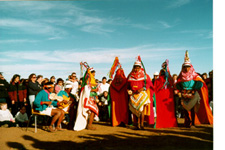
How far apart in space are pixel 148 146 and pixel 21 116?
4.43 metres

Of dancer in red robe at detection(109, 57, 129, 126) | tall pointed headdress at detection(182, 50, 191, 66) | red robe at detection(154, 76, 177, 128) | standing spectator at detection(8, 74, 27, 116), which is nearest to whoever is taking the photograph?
tall pointed headdress at detection(182, 50, 191, 66)

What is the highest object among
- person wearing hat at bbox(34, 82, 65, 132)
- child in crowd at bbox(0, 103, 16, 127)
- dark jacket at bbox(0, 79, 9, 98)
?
dark jacket at bbox(0, 79, 9, 98)

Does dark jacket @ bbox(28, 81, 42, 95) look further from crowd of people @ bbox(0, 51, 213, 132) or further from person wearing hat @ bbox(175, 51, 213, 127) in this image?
person wearing hat @ bbox(175, 51, 213, 127)

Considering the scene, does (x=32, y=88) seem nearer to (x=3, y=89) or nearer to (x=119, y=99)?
(x=3, y=89)

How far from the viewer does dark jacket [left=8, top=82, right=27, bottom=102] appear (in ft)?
26.2

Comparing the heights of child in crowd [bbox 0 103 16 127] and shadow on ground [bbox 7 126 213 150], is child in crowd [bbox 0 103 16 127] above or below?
above

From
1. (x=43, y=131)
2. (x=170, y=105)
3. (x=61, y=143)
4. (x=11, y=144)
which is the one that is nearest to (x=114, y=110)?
(x=170, y=105)

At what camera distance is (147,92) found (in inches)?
282

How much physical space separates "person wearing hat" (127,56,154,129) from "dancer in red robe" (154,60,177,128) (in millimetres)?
396

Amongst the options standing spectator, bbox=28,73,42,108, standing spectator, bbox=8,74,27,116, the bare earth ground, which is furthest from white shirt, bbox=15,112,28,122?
the bare earth ground

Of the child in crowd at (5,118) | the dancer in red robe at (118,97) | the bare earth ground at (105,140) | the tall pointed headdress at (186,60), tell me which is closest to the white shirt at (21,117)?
the child in crowd at (5,118)

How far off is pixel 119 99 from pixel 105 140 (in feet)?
8.63

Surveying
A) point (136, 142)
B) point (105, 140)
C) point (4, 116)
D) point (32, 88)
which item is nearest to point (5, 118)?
point (4, 116)

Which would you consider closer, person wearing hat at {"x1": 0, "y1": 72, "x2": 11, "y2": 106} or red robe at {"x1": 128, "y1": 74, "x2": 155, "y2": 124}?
red robe at {"x1": 128, "y1": 74, "x2": 155, "y2": 124}
